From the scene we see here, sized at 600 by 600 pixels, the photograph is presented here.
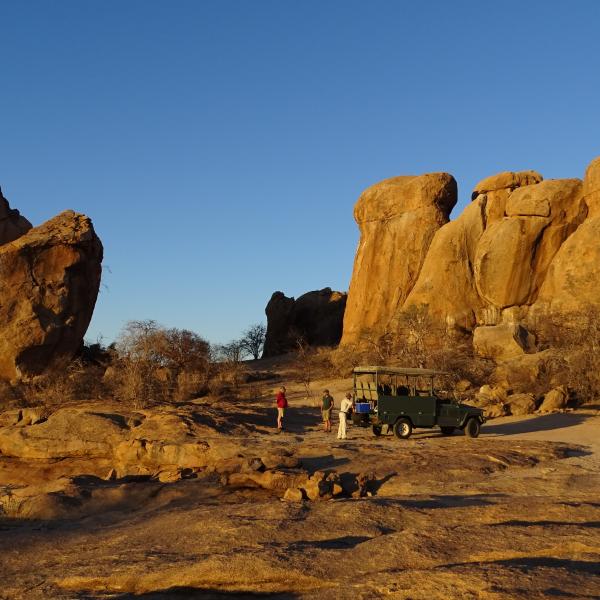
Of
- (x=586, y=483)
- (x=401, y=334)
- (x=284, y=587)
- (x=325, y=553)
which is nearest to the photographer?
(x=284, y=587)

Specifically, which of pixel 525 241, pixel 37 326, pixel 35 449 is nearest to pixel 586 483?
pixel 35 449

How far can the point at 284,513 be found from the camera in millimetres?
9344

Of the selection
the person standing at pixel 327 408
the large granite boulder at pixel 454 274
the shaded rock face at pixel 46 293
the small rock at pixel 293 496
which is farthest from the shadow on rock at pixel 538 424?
the shaded rock face at pixel 46 293

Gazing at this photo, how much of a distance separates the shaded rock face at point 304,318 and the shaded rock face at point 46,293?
2431 cm

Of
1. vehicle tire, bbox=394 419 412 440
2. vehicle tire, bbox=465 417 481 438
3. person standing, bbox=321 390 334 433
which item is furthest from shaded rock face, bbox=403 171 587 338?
vehicle tire, bbox=394 419 412 440

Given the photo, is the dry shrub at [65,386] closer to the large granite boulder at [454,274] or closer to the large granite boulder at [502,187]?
the large granite boulder at [454,274]

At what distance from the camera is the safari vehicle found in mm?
18406

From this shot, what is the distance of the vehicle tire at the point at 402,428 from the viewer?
1848 centimetres

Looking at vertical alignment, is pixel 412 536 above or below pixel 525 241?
below

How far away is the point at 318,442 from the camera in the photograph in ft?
56.0

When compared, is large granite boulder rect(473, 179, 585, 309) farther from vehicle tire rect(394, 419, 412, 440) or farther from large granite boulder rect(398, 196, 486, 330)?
vehicle tire rect(394, 419, 412, 440)

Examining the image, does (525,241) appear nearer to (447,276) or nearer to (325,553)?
(447,276)

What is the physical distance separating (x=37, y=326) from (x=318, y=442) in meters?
17.6

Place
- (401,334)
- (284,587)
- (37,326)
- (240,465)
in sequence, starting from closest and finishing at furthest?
1. (284,587)
2. (240,465)
3. (37,326)
4. (401,334)
